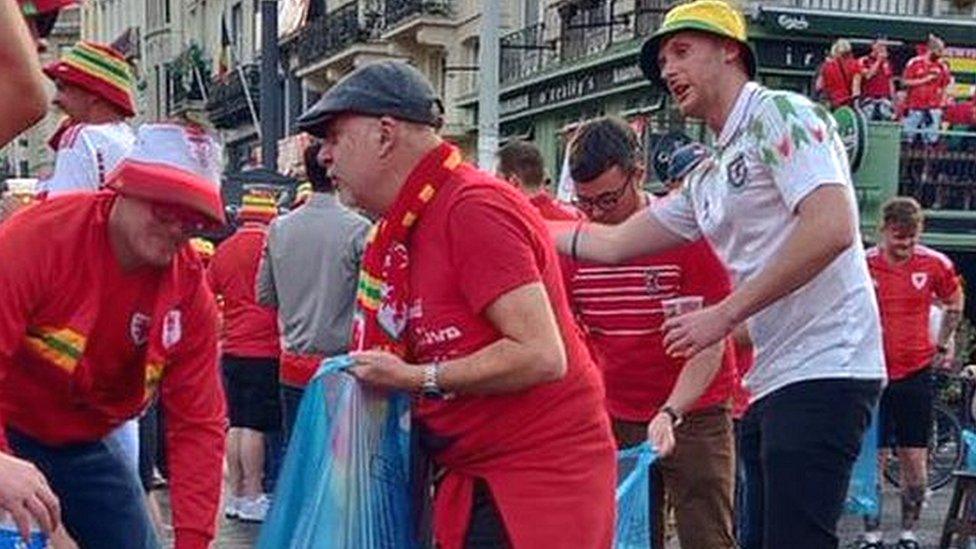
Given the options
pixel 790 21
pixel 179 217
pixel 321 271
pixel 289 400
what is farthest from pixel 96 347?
pixel 790 21

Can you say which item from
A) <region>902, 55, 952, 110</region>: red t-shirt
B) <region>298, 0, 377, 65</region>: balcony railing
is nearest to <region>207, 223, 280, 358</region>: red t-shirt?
<region>902, 55, 952, 110</region>: red t-shirt

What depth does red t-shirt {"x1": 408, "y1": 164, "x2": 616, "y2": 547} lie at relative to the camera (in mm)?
3369

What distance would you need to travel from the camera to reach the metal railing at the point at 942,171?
16922 mm

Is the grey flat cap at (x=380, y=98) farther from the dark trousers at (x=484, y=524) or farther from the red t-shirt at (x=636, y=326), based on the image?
the red t-shirt at (x=636, y=326)

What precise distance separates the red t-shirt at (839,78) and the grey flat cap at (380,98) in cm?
1377

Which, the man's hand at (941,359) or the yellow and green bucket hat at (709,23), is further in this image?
the man's hand at (941,359)

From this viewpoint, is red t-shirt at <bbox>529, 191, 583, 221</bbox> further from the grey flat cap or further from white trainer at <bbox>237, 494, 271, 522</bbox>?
white trainer at <bbox>237, 494, 271, 522</bbox>

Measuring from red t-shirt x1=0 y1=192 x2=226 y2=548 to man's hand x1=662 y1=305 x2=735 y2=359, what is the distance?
1.20 meters

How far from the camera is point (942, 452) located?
36.4 ft

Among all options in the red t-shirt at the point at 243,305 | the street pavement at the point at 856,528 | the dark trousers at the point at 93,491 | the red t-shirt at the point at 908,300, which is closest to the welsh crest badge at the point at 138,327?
the dark trousers at the point at 93,491

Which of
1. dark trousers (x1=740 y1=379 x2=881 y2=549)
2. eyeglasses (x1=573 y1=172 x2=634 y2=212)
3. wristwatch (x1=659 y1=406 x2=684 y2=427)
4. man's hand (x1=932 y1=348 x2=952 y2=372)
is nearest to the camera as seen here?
dark trousers (x1=740 y1=379 x2=881 y2=549)

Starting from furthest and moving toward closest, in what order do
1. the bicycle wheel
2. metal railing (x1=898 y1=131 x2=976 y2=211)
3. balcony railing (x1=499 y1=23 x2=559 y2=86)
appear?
1. balcony railing (x1=499 y1=23 x2=559 y2=86)
2. metal railing (x1=898 y1=131 x2=976 y2=211)
3. the bicycle wheel

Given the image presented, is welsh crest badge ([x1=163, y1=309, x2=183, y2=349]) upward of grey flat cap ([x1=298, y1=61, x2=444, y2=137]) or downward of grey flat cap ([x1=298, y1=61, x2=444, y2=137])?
downward

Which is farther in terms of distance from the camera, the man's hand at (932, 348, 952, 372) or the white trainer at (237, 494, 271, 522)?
the man's hand at (932, 348, 952, 372)
